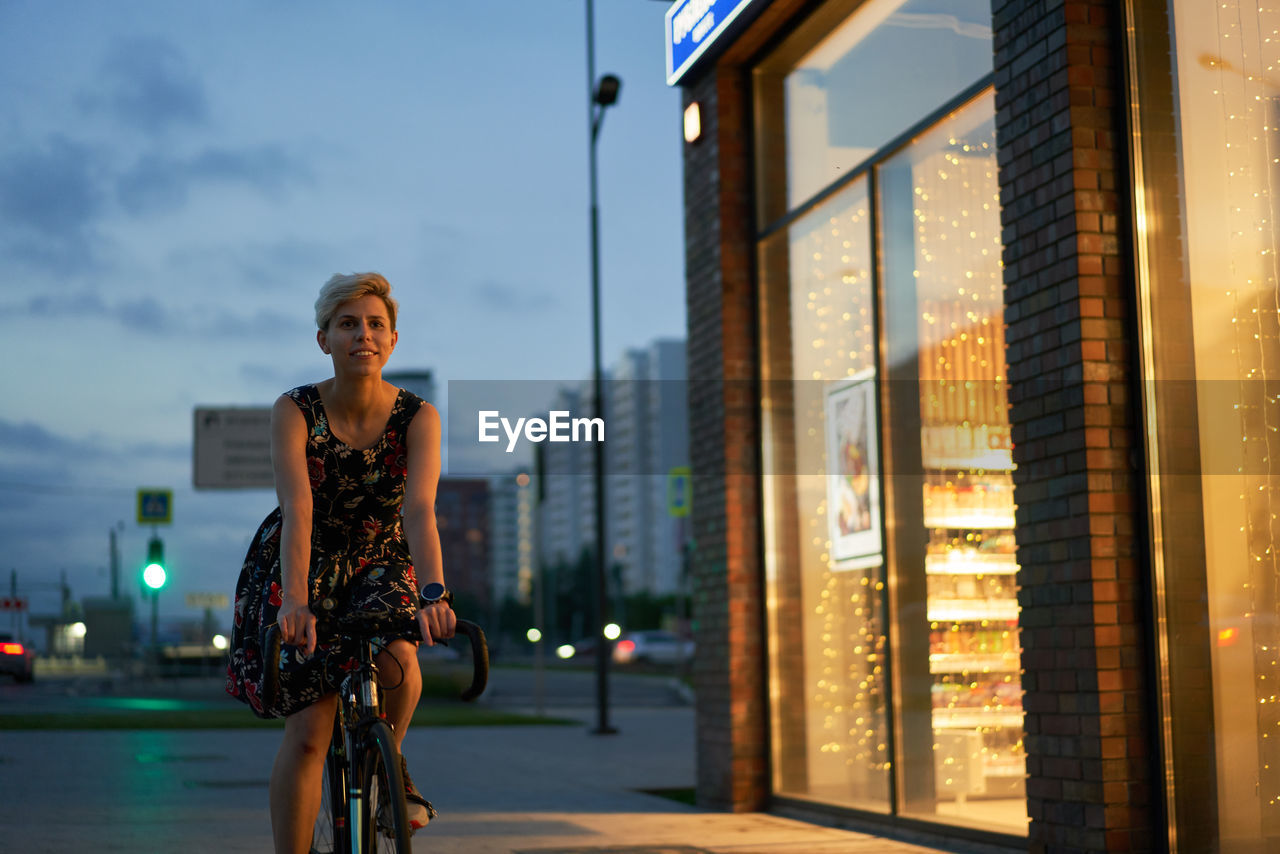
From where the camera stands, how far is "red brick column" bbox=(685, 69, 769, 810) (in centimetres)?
920

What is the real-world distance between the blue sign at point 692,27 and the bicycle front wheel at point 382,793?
6374mm

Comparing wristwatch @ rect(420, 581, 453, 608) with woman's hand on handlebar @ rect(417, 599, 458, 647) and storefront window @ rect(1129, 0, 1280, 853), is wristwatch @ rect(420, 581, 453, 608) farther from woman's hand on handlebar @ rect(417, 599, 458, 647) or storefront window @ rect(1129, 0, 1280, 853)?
storefront window @ rect(1129, 0, 1280, 853)

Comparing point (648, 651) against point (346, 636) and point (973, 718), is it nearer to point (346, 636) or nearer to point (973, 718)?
point (973, 718)

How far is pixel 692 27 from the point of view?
9703 mm

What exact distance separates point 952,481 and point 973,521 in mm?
276

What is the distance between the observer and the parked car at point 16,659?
21141mm

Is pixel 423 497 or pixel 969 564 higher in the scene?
pixel 423 497

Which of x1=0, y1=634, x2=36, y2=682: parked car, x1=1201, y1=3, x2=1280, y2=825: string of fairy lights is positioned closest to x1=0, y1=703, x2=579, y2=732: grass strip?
x1=0, y1=634, x2=36, y2=682: parked car

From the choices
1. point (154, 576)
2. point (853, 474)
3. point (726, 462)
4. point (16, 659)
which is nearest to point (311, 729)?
→ point (853, 474)

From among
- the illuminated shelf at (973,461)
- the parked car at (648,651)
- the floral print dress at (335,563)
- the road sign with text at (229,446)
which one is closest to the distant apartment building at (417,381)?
the road sign with text at (229,446)

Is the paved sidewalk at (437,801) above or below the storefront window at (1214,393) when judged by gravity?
below

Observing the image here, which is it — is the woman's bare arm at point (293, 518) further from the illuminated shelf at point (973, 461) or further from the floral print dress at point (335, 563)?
the illuminated shelf at point (973, 461)

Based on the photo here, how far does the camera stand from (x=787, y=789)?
8992mm

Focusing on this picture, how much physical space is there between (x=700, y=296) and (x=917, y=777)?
12.3 ft
